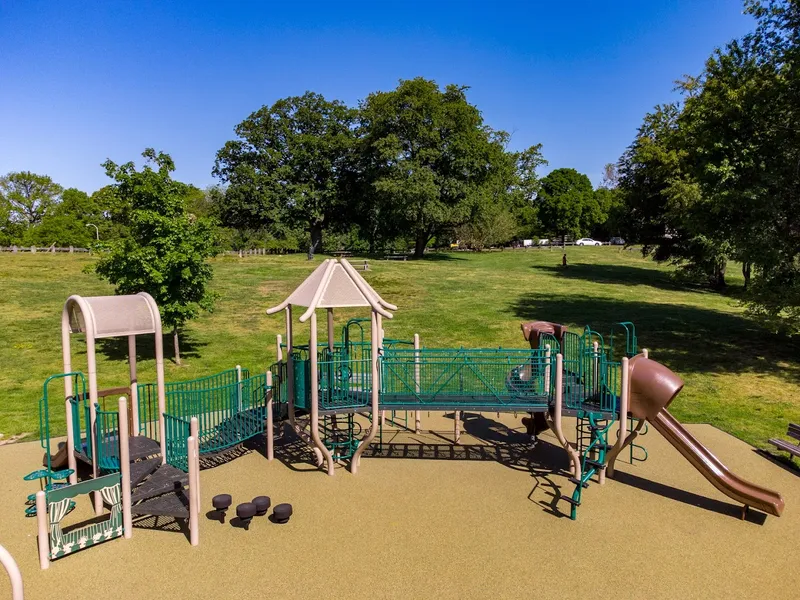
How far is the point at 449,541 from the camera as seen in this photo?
797cm

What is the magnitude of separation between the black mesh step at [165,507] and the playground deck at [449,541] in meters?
0.32

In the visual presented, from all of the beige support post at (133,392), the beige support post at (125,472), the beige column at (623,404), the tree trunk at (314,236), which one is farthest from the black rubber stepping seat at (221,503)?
the tree trunk at (314,236)

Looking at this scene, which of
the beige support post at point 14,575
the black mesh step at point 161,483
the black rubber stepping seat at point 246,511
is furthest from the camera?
the black mesh step at point 161,483

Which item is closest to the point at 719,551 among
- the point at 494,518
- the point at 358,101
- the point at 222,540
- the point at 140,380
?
the point at 494,518

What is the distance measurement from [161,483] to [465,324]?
1913 centimetres

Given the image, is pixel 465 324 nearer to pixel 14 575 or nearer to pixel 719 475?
pixel 719 475

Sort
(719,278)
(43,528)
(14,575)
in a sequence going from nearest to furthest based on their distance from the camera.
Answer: (14,575)
(43,528)
(719,278)

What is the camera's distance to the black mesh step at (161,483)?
8383 millimetres

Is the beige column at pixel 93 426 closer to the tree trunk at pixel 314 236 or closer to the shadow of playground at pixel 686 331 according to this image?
the shadow of playground at pixel 686 331

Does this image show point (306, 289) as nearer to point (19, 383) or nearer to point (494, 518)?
point (494, 518)

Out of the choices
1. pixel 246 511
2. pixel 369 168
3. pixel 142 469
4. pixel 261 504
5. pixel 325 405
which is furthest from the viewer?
pixel 369 168

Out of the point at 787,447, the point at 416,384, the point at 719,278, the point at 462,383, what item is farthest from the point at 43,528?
the point at 719,278

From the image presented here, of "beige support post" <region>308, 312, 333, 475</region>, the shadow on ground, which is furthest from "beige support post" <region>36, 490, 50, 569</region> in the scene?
the shadow on ground

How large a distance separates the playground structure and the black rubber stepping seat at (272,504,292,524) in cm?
113
